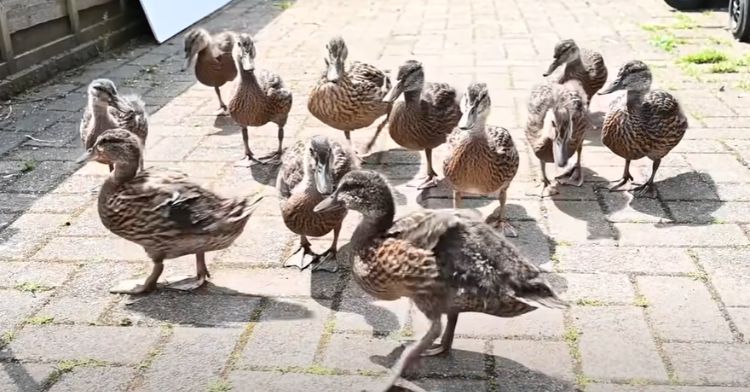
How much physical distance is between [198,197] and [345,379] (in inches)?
52.9

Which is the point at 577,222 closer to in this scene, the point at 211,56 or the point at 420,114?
the point at 420,114

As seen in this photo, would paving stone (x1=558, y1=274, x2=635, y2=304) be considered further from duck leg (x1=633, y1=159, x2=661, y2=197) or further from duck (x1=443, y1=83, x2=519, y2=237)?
duck leg (x1=633, y1=159, x2=661, y2=197)

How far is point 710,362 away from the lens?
3.58m

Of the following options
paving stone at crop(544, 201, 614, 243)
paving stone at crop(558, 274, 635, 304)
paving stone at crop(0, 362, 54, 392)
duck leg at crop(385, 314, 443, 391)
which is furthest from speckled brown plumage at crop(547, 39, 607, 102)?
paving stone at crop(0, 362, 54, 392)

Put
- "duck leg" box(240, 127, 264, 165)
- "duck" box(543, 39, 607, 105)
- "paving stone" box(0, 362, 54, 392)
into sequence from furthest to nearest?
"duck" box(543, 39, 607, 105)
"duck leg" box(240, 127, 264, 165)
"paving stone" box(0, 362, 54, 392)

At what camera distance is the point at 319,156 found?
439 centimetres

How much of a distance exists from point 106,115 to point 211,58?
1.91 m

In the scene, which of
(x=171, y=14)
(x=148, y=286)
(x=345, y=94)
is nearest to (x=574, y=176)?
(x=345, y=94)

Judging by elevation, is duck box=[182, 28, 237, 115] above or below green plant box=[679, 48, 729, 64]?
above

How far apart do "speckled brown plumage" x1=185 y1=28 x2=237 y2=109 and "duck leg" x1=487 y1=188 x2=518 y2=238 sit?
355 centimetres

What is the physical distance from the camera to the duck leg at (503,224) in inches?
193

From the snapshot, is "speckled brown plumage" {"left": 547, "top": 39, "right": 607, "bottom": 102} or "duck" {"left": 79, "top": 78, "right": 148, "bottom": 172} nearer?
"duck" {"left": 79, "top": 78, "right": 148, "bottom": 172}

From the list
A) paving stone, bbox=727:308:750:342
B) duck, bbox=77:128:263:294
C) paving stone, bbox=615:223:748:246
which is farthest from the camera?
paving stone, bbox=615:223:748:246

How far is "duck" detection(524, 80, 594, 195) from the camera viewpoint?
5.25 metres
